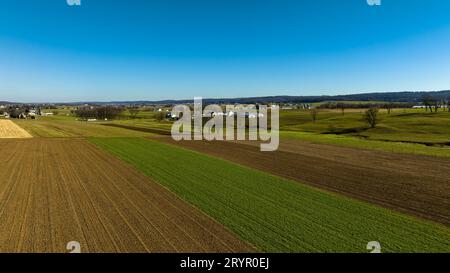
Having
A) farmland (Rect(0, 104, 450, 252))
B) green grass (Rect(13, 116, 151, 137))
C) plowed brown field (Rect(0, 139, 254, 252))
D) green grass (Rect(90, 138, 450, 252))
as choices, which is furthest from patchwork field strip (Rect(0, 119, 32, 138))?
green grass (Rect(90, 138, 450, 252))

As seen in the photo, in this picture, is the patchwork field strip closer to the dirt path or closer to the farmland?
the farmland

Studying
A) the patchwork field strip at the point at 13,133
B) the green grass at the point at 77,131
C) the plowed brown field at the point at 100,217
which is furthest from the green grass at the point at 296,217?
the patchwork field strip at the point at 13,133

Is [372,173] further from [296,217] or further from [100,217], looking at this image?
[100,217]

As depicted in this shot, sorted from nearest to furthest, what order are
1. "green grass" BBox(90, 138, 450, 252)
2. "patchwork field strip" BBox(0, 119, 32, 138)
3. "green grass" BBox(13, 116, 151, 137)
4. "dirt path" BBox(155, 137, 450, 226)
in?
"green grass" BBox(90, 138, 450, 252), "dirt path" BBox(155, 137, 450, 226), "patchwork field strip" BBox(0, 119, 32, 138), "green grass" BBox(13, 116, 151, 137)

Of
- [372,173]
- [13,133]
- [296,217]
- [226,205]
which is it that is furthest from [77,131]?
[296,217]

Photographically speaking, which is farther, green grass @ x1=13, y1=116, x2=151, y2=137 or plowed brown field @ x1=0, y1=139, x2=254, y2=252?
green grass @ x1=13, y1=116, x2=151, y2=137

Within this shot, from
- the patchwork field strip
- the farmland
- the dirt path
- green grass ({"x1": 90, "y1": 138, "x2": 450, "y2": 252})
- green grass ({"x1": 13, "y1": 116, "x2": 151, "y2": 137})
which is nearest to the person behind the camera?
green grass ({"x1": 90, "y1": 138, "x2": 450, "y2": 252})
